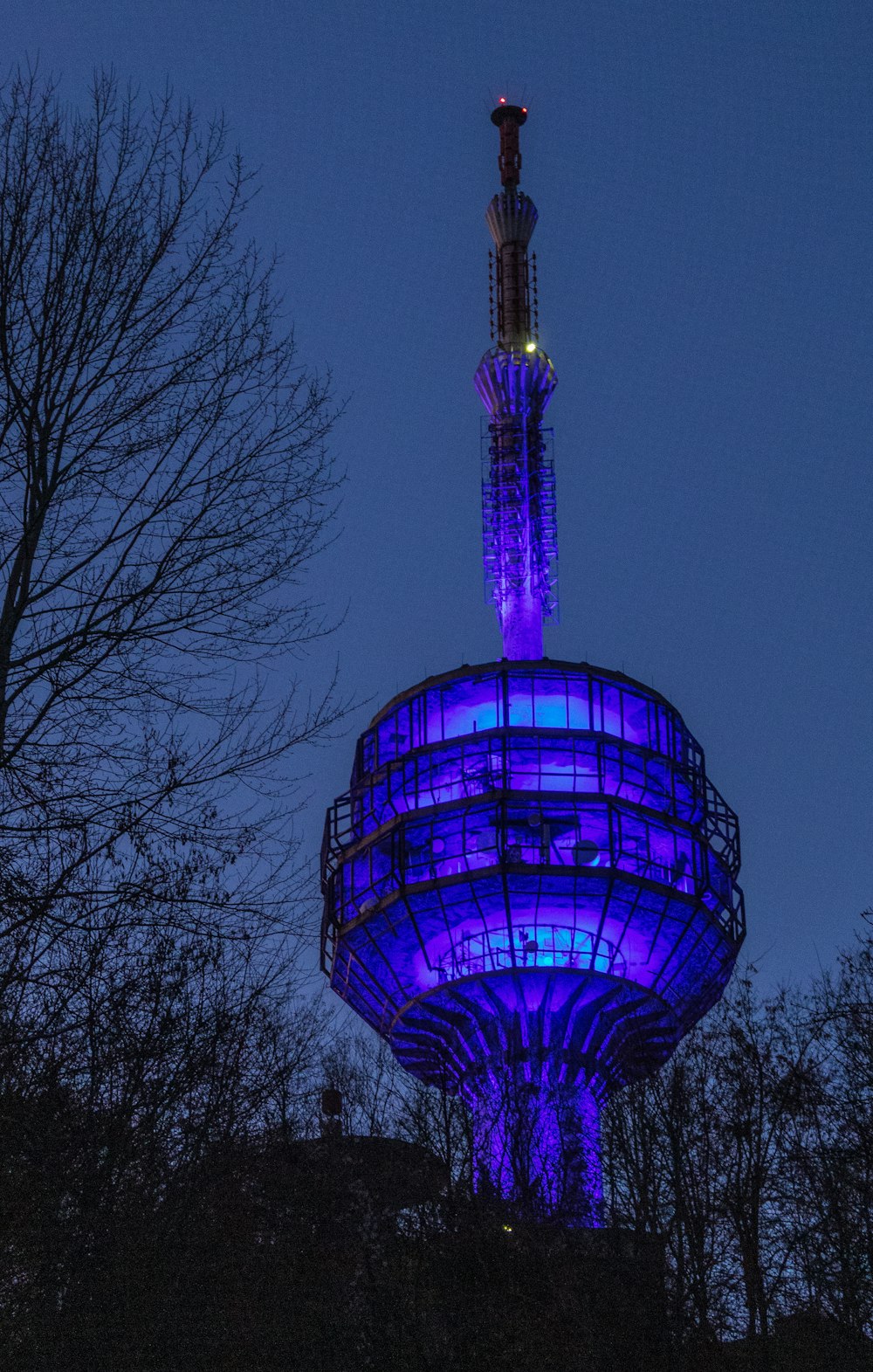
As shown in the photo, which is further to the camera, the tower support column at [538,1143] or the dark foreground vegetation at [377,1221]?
the tower support column at [538,1143]

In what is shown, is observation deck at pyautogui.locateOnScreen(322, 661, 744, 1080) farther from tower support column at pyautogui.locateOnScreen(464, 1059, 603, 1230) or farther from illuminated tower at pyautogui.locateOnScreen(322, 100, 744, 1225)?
tower support column at pyautogui.locateOnScreen(464, 1059, 603, 1230)

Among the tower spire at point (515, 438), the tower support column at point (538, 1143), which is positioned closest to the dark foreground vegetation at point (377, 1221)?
the tower support column at point (538, 1143)

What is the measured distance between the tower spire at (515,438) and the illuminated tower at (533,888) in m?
9.46

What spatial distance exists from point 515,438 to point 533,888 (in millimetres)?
23938

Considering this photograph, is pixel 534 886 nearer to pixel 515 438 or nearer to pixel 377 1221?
pixel 377 1221

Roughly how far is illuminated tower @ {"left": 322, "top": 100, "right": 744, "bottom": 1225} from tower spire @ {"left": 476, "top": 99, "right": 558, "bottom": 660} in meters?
9.46

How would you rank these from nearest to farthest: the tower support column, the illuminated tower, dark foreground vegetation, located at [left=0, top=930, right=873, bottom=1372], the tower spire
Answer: dark foreground vegetation, located at [left=0, top=930, right=873, bottom=1372] < the tower support column < the illuminated tower < the tower spire

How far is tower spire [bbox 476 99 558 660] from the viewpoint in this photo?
65.9 metres

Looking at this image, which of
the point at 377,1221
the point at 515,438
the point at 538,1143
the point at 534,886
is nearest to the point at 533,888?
the point at 534,886

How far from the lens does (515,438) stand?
69.2 meters

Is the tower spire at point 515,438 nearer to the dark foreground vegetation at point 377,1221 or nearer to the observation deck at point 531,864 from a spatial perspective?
the observation deck at point 531,864

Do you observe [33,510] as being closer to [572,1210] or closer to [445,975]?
[572,1210]

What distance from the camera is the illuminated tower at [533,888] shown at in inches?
2053

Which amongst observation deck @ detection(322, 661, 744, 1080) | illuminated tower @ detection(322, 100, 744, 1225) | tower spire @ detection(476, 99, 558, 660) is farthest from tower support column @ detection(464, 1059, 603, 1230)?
tower spire @ detection(476, 99, 558, 660)
